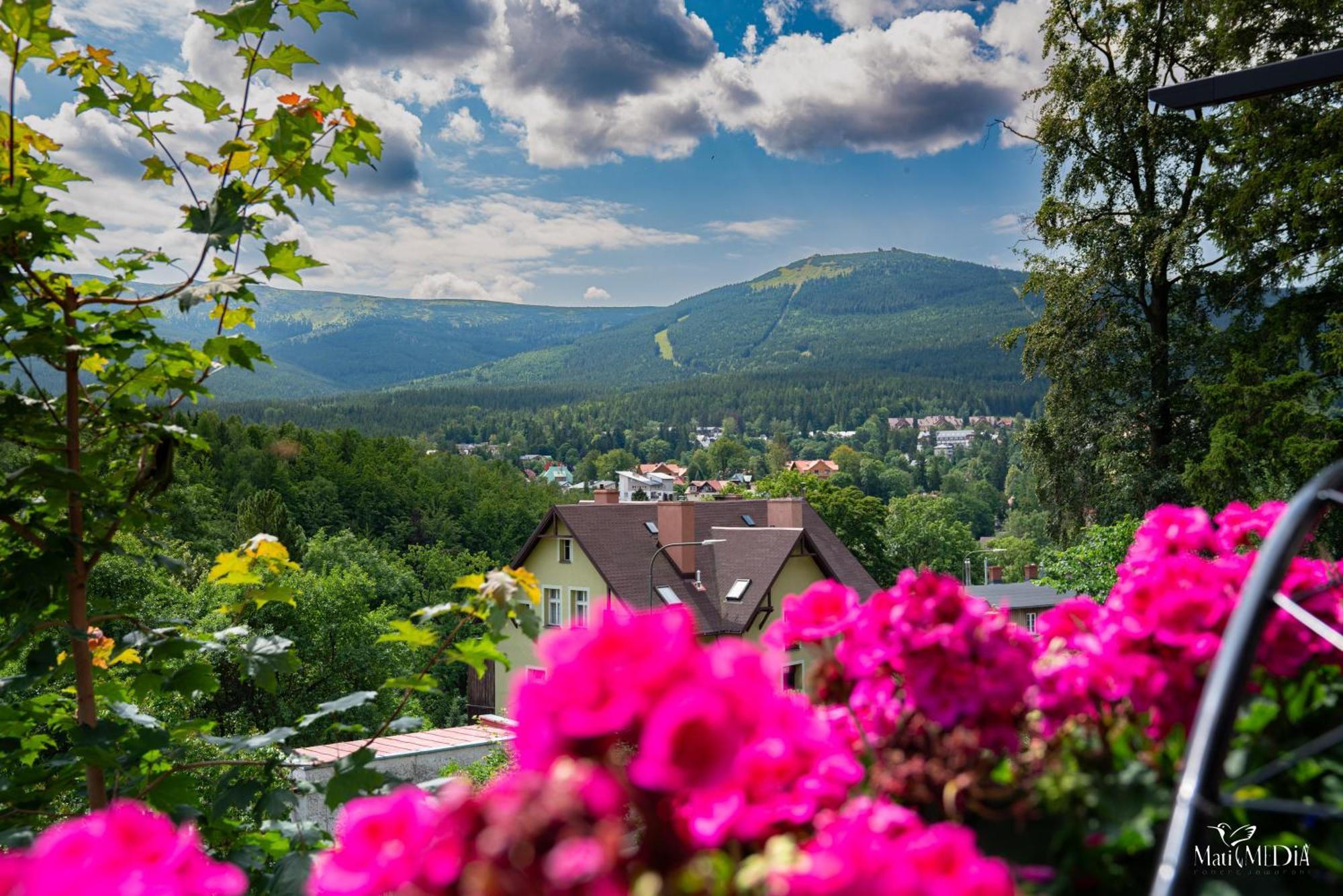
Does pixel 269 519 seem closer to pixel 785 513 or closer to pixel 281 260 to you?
pixel 785 513

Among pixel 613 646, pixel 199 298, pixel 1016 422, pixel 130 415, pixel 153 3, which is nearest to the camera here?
pixel 613 646

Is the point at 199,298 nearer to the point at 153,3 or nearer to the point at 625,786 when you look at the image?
the point at 625,786

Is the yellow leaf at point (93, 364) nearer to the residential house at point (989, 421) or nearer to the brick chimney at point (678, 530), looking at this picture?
the brick chimney at point (678, 530)

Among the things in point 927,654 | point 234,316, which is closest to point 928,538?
point 234,316

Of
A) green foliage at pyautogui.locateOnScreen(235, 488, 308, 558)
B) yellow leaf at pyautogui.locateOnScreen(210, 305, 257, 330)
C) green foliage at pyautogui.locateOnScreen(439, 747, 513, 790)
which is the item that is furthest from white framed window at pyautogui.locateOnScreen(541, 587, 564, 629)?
yellow leaf at pyautogui.locateOnScreen(210, 305, 257, 330)

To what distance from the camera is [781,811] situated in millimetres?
920

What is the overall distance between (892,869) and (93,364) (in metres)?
2.62

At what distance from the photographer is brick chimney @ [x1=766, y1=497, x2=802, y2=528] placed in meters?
24.6

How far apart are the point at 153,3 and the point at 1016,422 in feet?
41.8

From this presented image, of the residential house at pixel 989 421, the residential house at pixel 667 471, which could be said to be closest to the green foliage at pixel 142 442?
the residential house at pixel 667 471

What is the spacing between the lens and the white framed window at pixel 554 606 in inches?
909

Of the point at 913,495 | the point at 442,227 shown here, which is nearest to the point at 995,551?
the point at 913,495

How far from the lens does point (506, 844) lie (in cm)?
72

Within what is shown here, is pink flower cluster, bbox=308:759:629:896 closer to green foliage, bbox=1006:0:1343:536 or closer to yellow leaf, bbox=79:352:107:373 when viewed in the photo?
yellow leaf, bbox=79:352:107:373
